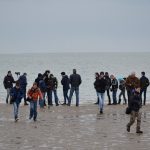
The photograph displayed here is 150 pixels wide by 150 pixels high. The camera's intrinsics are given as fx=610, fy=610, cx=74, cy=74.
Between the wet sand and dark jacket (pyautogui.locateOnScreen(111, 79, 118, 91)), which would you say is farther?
dark jacket (pyautogui.locateOnScreen(111, 79, 118, 91))

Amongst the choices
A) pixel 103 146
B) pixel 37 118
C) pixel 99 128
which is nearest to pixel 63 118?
pixel 37 118

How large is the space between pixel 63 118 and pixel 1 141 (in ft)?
20.6

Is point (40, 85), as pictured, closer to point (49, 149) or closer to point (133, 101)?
point (133, 101)

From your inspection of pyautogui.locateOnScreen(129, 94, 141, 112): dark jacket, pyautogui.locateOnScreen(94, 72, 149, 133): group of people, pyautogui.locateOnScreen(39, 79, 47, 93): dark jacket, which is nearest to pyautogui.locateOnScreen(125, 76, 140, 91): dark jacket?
pyautogui.locateOnScreen(94, 72, 149, 133): group of people

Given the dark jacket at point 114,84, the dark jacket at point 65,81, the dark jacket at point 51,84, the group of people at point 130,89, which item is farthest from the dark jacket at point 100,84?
the dark jacket at point 114,84

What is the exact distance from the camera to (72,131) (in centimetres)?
1978

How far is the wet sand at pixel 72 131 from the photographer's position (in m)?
17.0

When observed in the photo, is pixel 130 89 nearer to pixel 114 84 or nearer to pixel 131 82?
pixel 131 82

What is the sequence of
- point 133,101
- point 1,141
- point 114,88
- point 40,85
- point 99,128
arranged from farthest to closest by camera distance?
point 114,88, point 40,85, point 99,128, point 133,101, point 1,141

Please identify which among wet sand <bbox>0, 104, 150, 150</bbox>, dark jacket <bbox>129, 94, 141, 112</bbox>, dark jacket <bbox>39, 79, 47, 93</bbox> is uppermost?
dark jacket <bbox>39, 79, 47, 93</bbox>

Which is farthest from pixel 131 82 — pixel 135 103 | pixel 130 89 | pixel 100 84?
pixel 135 103

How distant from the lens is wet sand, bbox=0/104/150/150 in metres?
17.0

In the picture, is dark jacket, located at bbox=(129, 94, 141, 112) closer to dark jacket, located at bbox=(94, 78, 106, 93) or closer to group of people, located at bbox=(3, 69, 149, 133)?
group of people, located at bbox=(3, 69, 149, 133)

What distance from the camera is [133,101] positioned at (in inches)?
758
